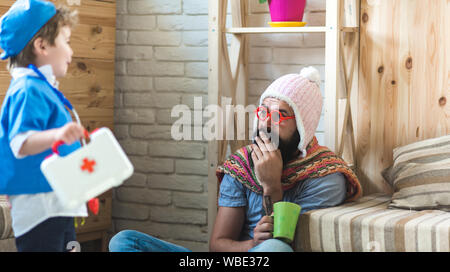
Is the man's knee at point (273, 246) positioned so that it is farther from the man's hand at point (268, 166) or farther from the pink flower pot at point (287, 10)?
the pink flower pot at point (287, 10)

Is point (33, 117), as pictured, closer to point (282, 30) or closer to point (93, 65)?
point (282, 30)

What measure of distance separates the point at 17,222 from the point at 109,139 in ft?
0.81

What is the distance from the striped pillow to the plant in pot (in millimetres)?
561

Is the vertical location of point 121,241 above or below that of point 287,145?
below

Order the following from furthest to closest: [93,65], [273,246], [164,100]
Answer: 1. [164,100]
2. [93,65]
3. [273,246]

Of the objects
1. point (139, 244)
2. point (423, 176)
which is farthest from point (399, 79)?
point (139, 244)

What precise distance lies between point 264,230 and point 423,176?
0.53 meters

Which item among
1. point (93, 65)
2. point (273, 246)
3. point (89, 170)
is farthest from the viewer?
point (93, 65)

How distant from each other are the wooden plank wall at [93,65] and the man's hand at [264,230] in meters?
0.89

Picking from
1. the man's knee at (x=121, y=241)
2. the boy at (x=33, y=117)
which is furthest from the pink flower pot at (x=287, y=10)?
the boy at (x=33, y=117)

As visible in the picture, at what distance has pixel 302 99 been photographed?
1.66m

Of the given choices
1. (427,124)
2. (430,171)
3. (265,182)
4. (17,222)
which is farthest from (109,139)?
(427,124)

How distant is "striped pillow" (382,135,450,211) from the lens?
167 cm

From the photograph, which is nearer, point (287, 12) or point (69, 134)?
point (69, 134)
